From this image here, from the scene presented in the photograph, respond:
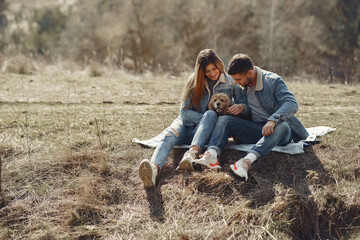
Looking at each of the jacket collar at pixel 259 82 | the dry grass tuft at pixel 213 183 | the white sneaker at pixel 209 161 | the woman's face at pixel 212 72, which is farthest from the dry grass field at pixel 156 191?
the woman's face at pixel 212 72

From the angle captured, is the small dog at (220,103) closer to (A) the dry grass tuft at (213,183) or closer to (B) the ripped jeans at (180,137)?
(B) the ripped jeans at (180,137)

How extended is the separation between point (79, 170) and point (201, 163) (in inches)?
59.6

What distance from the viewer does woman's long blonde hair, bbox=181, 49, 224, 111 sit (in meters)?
4.22

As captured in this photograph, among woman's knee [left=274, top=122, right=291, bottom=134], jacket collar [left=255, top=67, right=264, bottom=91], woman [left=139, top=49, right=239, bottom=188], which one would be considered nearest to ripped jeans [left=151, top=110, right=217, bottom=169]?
woman [left=139, top=49, right=239, bottom=188]

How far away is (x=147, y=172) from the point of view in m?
3.77

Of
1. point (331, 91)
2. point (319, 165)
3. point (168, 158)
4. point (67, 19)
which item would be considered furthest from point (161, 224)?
point (67, 19)

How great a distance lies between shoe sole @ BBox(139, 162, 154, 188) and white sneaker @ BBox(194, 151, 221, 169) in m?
0.50

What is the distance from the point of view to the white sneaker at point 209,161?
378 cm

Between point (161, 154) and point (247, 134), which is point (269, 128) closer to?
point (247, 134)

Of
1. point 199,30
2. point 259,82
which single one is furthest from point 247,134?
point 199,30

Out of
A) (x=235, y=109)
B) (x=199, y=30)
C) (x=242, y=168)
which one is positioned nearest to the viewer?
(x=242, y=168)

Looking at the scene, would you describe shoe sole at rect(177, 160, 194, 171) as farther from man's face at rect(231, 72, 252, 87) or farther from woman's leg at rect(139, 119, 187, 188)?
man's face at rect(231, 72, 252, 87)

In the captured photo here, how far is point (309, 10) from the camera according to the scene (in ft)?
76.1

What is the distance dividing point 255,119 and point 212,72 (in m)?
0.76
